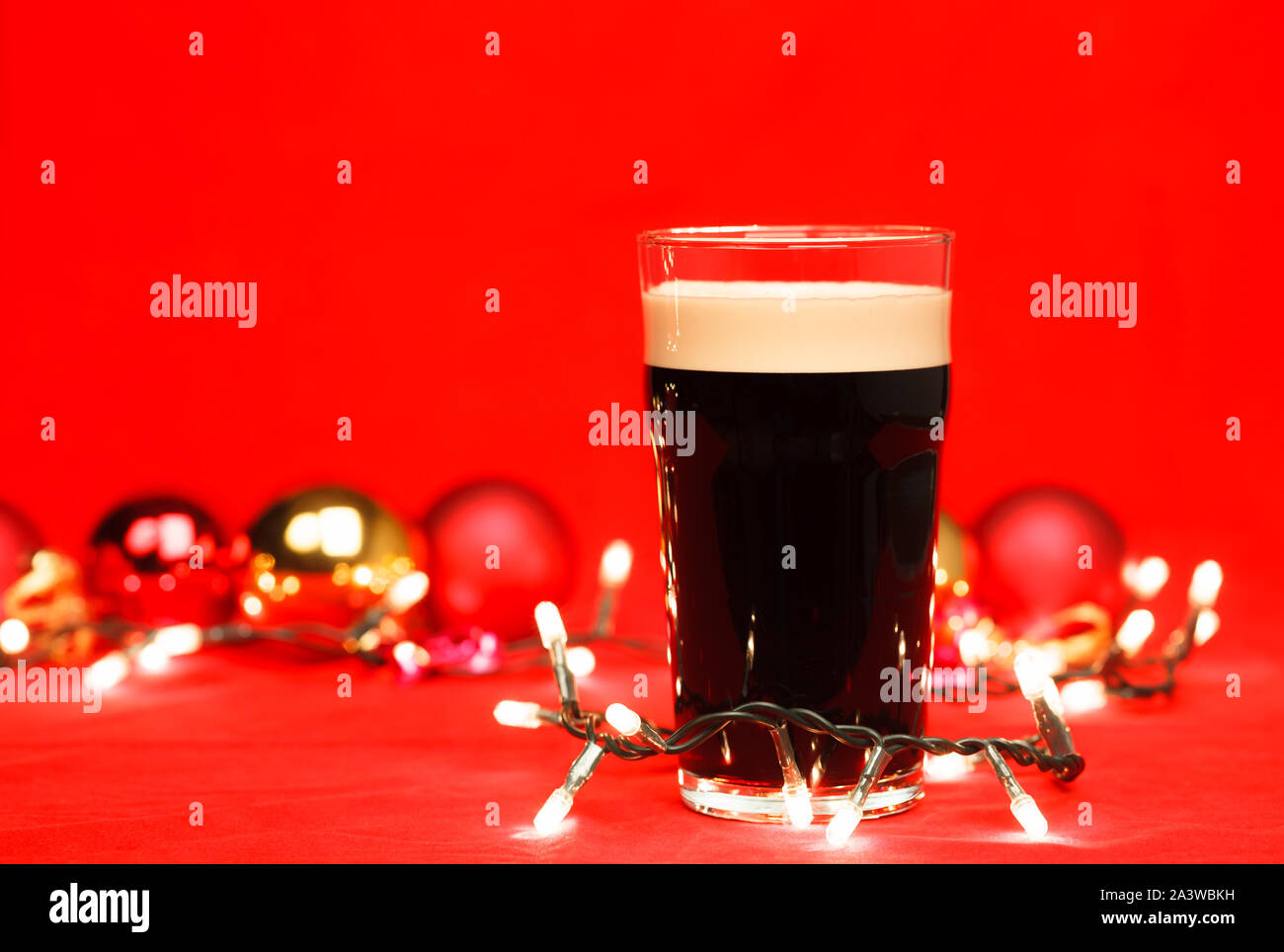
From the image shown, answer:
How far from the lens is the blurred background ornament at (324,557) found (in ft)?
5.72

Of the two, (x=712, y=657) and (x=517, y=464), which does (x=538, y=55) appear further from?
(x=712, y=657)

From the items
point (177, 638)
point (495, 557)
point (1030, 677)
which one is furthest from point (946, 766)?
point (177, 638)

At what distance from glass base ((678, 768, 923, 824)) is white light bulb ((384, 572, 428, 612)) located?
0.58 meters

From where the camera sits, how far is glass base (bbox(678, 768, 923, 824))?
122cm

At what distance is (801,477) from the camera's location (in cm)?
119

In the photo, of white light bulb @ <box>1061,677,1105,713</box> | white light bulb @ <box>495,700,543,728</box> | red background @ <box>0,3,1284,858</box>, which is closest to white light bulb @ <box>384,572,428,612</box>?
red background @ <box>0,3,1284,858</box>

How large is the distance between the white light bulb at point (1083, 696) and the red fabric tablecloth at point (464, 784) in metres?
0.02

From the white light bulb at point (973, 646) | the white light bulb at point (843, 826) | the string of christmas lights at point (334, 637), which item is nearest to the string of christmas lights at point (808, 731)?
the white light bulb at point (843, 826)

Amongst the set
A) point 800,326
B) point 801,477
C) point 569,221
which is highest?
point 569,221

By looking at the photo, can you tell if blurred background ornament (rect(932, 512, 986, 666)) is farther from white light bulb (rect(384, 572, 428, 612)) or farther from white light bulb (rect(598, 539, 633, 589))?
white light bulb (rect(384, 572, 428, 612))

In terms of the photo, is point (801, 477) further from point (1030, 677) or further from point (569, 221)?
point (569, 221)

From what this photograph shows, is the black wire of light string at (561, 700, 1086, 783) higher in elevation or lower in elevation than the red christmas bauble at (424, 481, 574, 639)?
lower

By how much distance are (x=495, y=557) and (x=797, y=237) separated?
2.01 ft
